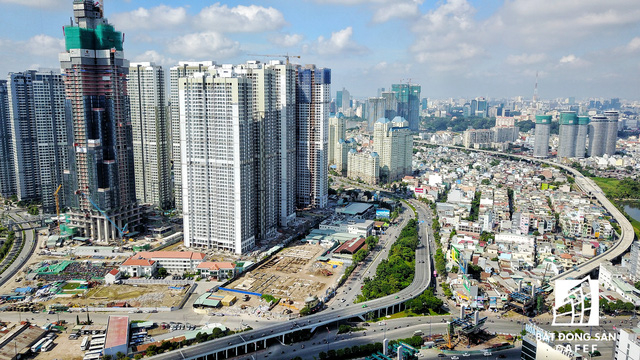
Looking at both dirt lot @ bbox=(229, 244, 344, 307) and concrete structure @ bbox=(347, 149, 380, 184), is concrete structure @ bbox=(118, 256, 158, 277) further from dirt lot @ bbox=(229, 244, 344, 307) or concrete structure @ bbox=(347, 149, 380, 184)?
concrete structure @ bbox=(347, 149, 380, 184)

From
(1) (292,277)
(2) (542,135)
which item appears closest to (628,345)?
(1) (292,277)

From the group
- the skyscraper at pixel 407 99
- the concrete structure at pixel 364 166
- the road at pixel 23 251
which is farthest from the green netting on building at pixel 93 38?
the skyscraper at pixel 407 99

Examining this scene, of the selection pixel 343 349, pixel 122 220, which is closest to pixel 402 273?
pixel 343 349

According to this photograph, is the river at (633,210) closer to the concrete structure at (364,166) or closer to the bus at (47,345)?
the concrete structure at (364,166)

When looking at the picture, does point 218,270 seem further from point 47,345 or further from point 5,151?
point 5,151

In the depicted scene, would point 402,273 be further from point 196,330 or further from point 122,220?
point 122,220
